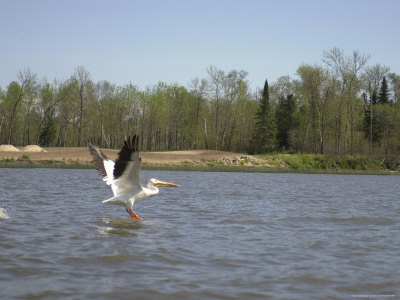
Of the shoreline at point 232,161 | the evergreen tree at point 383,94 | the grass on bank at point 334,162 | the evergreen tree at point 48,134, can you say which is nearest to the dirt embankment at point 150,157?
the shoreline at point 232,161

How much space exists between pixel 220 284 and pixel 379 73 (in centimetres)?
6381

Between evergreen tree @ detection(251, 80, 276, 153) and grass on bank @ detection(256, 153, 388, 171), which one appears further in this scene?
evergreen tree @ detection(251, 80, 276, 153)

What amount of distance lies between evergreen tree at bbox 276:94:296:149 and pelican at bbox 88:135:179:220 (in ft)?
195

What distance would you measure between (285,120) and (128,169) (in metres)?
62.4

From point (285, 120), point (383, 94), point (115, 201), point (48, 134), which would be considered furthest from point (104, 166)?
point (383, 94)

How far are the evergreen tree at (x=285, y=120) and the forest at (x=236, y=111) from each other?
0.14m

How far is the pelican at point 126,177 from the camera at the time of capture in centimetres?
989

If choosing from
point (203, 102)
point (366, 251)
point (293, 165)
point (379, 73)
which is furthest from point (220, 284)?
point (203, 102)

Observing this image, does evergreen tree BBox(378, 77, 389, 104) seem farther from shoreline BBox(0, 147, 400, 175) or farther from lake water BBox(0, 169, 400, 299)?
lake water BBox(0, 169, 400, 299)

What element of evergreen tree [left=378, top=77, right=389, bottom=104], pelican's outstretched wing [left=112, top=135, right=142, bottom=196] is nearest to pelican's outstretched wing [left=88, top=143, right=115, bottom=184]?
pelican's outstretched wing [left=112, top=135, right=142, bottom=196]

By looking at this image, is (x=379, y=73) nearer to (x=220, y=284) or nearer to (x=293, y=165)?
(x=293, y=165)

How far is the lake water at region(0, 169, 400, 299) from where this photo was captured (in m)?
5.95

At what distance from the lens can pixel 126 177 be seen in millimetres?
10898

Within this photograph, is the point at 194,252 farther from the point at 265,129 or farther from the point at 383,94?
the point at 383,94
